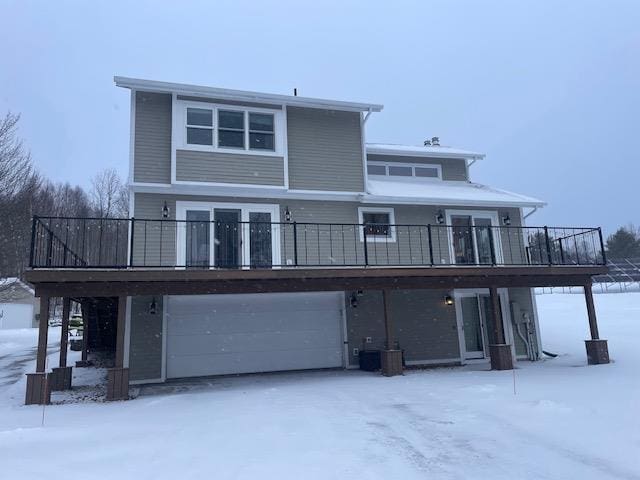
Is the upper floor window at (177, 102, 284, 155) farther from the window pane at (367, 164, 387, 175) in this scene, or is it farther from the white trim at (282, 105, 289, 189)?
the window pane at (367, 164, 387, 175)

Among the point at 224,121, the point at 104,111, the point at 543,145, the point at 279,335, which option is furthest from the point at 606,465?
the point at 543,145

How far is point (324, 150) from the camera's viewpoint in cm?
1288

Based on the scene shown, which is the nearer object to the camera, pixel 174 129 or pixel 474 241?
pixel 174 129

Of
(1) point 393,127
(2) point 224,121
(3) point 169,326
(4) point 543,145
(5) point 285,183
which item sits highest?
(1) point 393,127

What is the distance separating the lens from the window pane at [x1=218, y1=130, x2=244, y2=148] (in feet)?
39.1

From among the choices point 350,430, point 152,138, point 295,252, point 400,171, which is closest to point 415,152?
point 400,171

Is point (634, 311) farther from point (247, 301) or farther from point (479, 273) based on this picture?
point (247, 301)

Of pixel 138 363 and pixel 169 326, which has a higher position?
pixel 169 326

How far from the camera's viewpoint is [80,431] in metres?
6.32

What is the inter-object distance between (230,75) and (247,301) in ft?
592

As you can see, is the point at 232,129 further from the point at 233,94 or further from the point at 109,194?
the point at 109,194

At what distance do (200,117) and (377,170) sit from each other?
19.8 feet

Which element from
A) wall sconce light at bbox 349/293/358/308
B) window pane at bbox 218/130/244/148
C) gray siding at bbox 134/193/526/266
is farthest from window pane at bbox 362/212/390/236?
window pane at bbox 218/130/244/148

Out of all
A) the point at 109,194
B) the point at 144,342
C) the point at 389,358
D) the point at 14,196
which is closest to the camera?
the point at 389,358
